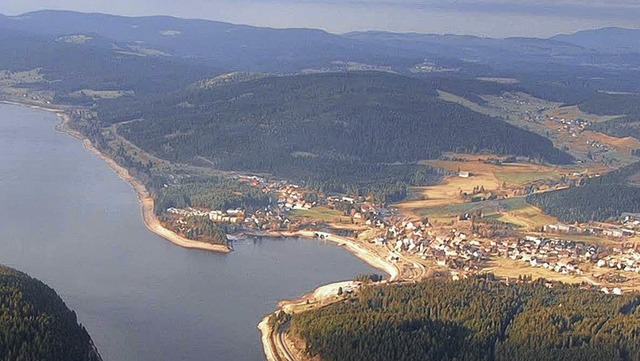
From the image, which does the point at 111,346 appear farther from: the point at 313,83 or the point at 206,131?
the point at 313,83

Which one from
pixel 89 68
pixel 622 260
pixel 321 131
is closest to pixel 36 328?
pixel 622 260

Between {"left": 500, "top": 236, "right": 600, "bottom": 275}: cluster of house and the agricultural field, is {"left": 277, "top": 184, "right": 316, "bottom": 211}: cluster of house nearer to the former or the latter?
the agricultural field

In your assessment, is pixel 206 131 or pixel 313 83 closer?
pixel 206 131

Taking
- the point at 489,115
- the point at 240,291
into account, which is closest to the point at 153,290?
the point at 240,291

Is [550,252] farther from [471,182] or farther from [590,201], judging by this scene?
[471,182]

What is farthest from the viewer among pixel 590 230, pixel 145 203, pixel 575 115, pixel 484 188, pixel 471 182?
pixel 575 115

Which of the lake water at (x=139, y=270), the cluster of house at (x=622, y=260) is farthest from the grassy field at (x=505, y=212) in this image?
the lake water at (x=139, y=270)
